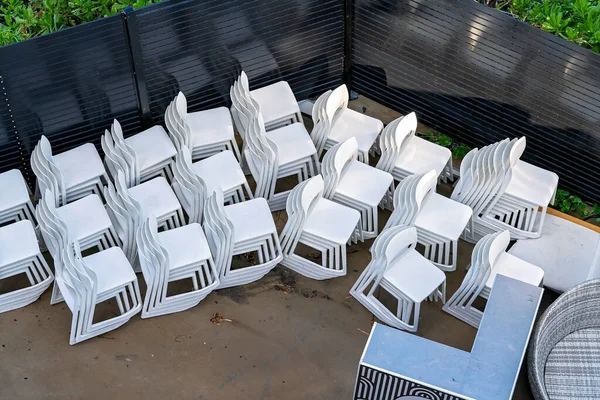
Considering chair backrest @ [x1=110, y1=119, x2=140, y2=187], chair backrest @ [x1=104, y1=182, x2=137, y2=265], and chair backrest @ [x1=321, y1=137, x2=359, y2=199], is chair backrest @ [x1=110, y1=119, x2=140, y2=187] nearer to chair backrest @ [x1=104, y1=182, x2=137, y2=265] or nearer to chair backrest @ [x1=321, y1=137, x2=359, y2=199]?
chair backrest @ [x1=104, y1=182, x2=137, y2=265]

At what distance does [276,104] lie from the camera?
990cm

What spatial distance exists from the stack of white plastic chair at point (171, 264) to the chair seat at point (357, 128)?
209 cm

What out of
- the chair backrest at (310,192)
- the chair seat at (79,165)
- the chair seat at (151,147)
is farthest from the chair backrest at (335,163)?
the chair seat at (79,165)

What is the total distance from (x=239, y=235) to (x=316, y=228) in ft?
2.46

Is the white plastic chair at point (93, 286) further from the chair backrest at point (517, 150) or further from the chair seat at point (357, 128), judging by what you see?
the chair backrest at point (517, 150)

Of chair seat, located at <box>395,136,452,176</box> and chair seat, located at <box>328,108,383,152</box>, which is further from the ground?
chair seat, located at <box>328,108,383,152</box>

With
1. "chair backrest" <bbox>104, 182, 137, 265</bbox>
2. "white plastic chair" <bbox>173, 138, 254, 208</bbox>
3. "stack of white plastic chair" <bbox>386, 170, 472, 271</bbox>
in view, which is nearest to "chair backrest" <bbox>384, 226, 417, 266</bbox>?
"stack of white plastic chair" <bbox>386, 170, 472, 271</bbox>

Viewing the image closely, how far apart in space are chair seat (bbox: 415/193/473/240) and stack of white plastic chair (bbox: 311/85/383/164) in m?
1.04

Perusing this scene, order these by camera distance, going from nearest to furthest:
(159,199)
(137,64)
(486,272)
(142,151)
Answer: (486,272) → (159,199) → (137,64) → (142,151)

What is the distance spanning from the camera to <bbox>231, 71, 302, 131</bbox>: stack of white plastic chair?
32.2ft

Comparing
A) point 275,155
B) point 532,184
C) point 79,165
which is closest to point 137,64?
point 79,165

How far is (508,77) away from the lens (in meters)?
9.25

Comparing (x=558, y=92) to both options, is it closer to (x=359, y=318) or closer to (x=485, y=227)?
(x=485, y=227)

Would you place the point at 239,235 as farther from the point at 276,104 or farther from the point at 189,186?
the point at 276,104
